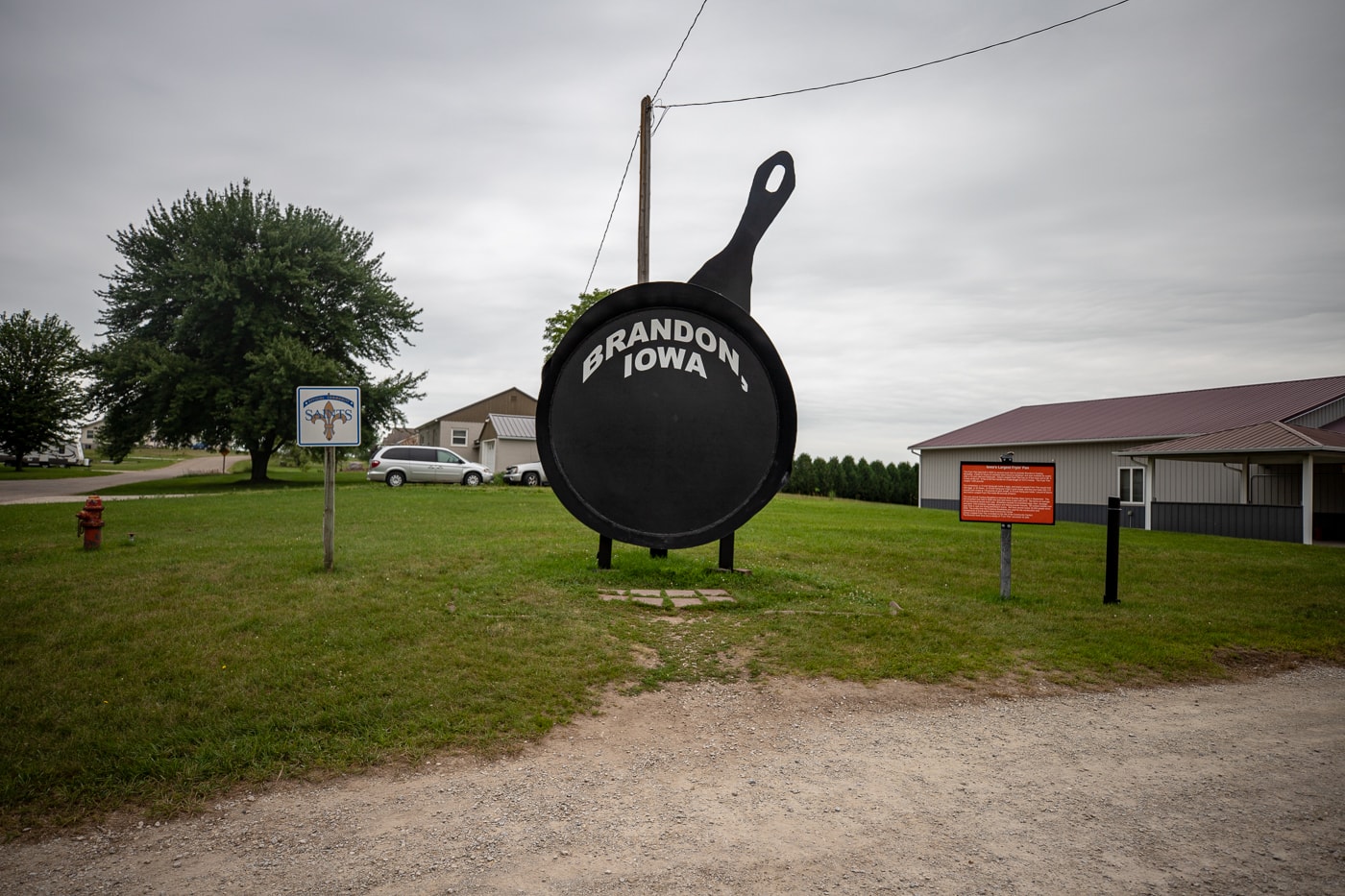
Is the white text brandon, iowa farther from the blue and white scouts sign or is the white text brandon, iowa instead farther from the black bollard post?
the black bollard post

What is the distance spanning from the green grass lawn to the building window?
1535cm

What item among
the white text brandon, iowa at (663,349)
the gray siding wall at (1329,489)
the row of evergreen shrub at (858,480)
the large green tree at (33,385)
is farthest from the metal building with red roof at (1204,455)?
the large green tree at (33,385)

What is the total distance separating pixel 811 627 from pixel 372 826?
4357 mm

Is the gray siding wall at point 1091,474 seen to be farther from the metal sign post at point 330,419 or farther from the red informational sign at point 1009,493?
the metal sign post at point 330,419

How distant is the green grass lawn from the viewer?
4285 mm

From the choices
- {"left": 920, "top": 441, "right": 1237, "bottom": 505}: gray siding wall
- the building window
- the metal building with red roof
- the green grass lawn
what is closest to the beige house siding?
{"left": 920, "top": 441, "right": 1237, "bottom": 505}: gray siding wall

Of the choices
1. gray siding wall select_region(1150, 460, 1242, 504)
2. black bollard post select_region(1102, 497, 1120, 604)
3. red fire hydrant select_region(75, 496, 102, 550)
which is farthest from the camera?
gray siding wall select_region(1150, 460, 1242, 504)

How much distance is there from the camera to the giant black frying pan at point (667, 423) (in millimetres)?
3164

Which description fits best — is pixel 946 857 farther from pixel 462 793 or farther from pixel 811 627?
pixel 811 627

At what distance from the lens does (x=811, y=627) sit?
7031 mm

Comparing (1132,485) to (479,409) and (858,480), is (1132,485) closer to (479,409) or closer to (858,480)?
(858,480)

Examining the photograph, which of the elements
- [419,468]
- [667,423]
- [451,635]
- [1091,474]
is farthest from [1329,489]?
[419,468]

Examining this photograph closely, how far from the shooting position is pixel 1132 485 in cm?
Answer: 2730

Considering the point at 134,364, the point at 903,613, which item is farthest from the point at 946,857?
the point at 134,364
